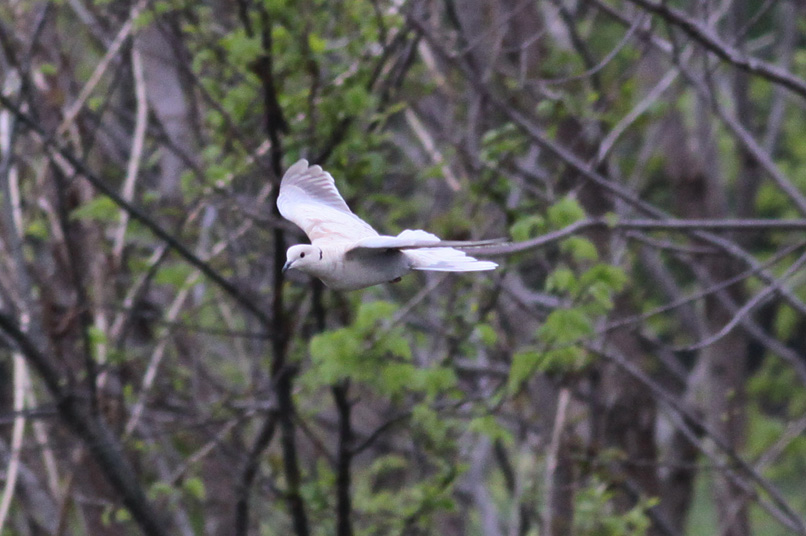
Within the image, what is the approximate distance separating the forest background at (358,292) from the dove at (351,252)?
30 cm

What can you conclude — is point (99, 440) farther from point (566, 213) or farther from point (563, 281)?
point (566, 213)

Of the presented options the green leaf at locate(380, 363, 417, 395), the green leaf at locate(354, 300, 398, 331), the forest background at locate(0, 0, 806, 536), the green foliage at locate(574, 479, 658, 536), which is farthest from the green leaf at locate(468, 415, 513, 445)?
the green foliage at locate(574, 479, 658, 536)

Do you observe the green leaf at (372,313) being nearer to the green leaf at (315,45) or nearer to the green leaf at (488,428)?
the green leaf at (488,428)

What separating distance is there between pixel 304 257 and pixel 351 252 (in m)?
0.15

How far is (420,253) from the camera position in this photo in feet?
12.0

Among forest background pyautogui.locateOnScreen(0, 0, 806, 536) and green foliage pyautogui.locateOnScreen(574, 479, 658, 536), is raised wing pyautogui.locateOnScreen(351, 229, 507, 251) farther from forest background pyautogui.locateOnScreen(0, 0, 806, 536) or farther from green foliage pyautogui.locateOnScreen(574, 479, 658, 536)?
green foliage pyautogui.locateOnScreen(574, 479, 658, 536)

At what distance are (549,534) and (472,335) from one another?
1.52 metres

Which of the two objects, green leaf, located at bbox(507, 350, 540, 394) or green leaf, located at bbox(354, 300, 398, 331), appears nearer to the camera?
green leaf, located at bbox(354, 300, 398, 331)

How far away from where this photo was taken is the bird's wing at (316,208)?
3.88 meters

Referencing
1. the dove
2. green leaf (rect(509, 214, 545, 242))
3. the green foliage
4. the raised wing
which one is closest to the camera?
the raised wing

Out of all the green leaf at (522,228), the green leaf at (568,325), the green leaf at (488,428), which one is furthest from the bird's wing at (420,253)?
the green leaf at (488,428)

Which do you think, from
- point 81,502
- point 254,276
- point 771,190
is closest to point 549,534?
point 254,276

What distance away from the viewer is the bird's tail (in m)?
3.36

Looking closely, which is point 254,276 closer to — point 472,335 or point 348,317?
point 348,317
